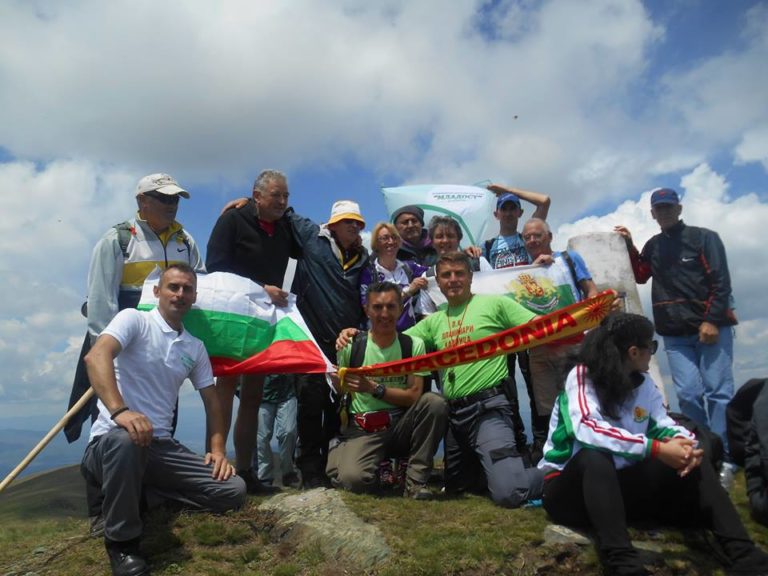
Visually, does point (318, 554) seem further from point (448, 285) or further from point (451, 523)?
point (448, 285)

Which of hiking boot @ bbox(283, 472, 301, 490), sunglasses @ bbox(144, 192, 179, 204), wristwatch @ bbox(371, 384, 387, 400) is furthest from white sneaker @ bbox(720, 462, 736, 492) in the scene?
sunglasses @ bbox(144, 192, 179, 204)

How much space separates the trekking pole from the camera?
5.86 m

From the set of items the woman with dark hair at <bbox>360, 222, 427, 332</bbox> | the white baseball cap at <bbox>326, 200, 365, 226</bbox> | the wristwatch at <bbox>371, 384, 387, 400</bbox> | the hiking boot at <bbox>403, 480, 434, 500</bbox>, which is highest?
the white baseball cap at <bbox>326, 200, 365, 226</bbox>

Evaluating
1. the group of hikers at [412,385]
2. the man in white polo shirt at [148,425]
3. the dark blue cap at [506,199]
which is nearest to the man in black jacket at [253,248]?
the group of hikers at [412,385]

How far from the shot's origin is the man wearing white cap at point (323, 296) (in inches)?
303

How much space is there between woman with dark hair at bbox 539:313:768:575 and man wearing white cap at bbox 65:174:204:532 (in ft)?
16.1

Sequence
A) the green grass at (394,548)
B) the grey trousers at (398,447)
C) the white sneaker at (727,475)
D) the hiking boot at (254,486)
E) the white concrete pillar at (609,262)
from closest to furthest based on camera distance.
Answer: the green grass at (394,548), the white sneaker at (727,475), the grey trousers at (398,447), the hiking boot at (254,486), the white concrete pillar at (609,262)

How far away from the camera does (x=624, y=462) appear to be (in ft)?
16.1

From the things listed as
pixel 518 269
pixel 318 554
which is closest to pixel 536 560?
pixel 318 554

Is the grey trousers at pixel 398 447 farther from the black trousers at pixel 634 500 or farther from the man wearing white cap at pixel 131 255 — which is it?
the man wearing white cap at pixel 131 255

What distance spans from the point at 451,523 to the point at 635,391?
2.27m

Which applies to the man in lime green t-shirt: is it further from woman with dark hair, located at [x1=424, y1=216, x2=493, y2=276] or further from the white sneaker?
the white sneaker

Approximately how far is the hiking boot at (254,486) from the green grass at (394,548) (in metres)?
0.50

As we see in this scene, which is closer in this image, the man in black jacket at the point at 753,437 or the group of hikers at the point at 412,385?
the group of hikers at the point at 412,385
